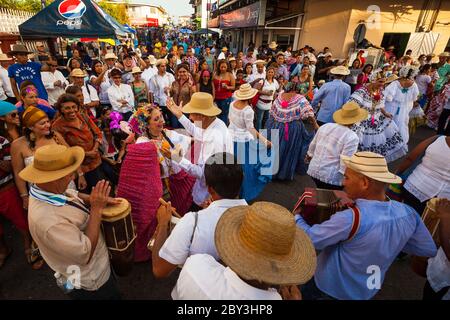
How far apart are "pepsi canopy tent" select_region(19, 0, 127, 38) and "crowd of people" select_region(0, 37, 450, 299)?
1289 mm

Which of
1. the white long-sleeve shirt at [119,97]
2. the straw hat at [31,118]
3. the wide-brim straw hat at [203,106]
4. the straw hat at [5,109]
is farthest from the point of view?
the white long-sleeve shirt at [119,97]

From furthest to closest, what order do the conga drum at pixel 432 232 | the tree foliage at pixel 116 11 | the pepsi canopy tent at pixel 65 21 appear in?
the tree foliage at pixel 116 11 < the pepsi canopy tent at pixel 65 21 < the conga drum at pixel 432 232

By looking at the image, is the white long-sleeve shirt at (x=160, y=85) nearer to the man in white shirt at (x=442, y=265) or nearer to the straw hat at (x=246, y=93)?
the straw hat at (x=246, y=93)

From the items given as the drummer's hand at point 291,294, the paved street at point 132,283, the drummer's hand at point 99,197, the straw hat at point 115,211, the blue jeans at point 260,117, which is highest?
the drummer's hand at point 99,197

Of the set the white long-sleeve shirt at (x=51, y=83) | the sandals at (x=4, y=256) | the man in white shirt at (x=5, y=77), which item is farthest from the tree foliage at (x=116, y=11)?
the sandals at (x=4, y=256)

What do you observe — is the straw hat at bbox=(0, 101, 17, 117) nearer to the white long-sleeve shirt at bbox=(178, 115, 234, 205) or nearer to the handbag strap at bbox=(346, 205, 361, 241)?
the white long-sleeve shirt at bbox=(178, 115, 234, 205)

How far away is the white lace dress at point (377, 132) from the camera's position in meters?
4.79

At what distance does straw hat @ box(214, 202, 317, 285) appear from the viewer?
111 cm

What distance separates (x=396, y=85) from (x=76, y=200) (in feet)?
20.9

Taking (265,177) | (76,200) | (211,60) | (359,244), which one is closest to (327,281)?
(359,244)

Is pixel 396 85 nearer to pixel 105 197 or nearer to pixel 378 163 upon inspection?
pixel 378 163

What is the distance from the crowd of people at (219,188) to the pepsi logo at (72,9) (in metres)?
1.97

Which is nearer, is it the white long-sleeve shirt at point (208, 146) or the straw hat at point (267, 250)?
the straw hat at point (267, 250)

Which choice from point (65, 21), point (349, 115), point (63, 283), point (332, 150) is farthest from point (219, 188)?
point (65, 21)
